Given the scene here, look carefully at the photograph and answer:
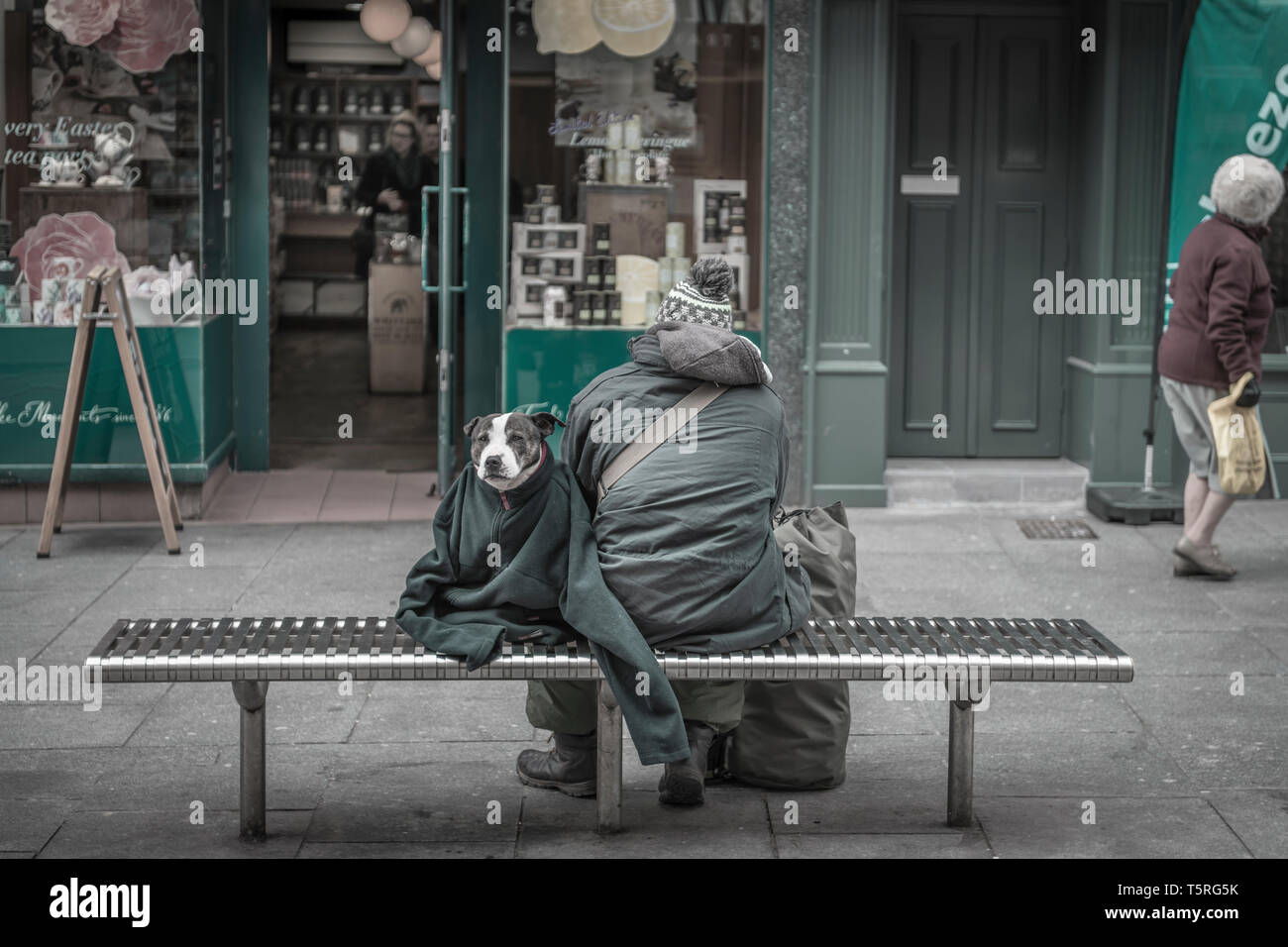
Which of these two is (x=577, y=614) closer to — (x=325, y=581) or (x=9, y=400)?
(x=325, y=581)

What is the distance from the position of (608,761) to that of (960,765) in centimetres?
100

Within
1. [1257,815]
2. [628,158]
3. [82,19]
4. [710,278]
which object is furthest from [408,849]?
[82,19]

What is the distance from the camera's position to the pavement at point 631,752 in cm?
484

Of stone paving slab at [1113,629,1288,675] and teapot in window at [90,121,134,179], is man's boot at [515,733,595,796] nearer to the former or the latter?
stone paving slab at [1113,629,1288,675]

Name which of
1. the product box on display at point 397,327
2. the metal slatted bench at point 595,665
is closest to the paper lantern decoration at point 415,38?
the product box on display at point 397,327

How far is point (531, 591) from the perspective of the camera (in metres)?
4.74

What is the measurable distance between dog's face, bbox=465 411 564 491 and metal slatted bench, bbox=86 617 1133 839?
1.54ft

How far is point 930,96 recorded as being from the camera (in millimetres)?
9539

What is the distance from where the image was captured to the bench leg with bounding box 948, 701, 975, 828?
4.89m

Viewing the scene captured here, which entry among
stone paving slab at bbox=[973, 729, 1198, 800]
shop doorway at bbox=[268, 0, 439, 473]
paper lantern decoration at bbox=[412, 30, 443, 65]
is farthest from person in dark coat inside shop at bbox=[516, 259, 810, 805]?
paper lantern decoration at bbox=[412, 30, 443, 65]

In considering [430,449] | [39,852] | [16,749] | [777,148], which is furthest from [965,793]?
[430,449]

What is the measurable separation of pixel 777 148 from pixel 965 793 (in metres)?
4.95

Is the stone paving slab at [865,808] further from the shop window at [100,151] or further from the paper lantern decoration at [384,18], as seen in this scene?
the paper lantern decoration at [384,18]

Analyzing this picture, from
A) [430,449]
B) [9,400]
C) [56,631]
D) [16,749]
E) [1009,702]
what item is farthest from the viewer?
[430,449]
